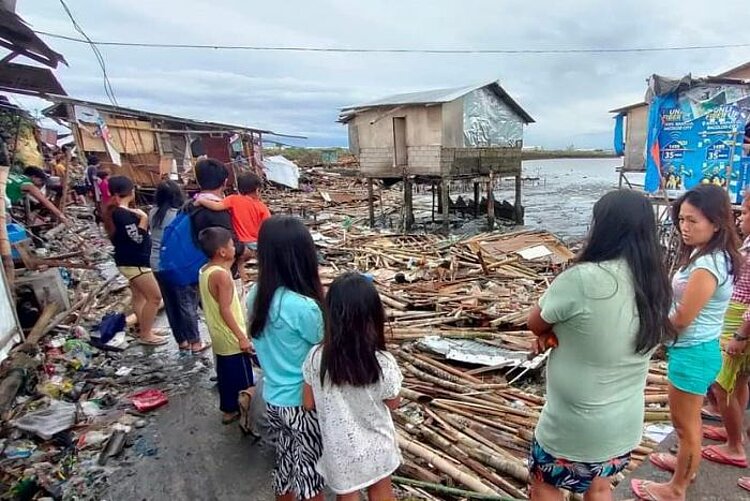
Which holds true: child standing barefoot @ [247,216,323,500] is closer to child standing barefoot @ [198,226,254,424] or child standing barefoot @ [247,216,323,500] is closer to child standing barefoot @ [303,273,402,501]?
child standing barefoot @ [303,273,402,501]

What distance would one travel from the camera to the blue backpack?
13.6 feet

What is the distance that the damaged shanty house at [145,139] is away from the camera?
Answer: 45.9ft

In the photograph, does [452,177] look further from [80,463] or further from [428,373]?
[80,463]

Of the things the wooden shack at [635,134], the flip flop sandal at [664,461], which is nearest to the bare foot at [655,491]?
the flip flop sandal at [664,461]

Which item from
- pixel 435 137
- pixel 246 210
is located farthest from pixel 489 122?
pixel 246 210

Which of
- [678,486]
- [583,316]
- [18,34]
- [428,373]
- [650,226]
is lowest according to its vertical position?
[428,373]

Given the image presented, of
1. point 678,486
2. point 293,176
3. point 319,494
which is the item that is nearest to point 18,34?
point 319,494

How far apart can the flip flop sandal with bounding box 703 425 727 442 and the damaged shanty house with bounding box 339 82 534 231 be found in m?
15.1

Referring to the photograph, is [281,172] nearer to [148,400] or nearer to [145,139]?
[145,139]

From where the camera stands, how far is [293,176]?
2812 cm

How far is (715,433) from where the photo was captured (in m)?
2.90

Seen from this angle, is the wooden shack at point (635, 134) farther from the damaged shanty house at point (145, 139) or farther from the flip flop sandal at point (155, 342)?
the damaged shanty house at point (145, 139)

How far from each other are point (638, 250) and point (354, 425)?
138 centimetres

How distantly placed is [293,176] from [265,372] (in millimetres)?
26807
